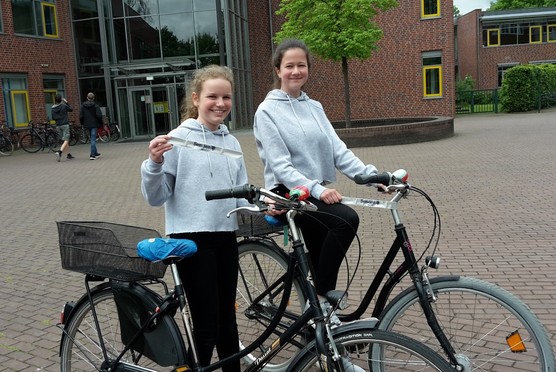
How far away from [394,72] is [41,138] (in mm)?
17138

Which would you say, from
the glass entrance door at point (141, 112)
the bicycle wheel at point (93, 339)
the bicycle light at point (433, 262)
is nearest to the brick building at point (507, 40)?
the glass entrance door at point (141, 112)

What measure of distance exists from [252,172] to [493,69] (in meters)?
38.2

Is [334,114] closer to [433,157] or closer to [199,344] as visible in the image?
[433,157]

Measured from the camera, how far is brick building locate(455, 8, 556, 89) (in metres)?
43.3

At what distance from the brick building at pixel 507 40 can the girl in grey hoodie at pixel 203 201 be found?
150ft

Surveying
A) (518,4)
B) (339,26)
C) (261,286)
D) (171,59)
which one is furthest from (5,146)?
(518,4)

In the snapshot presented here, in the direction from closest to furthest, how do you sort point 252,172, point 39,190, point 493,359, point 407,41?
point 493,359
point 39,190
point 252,172
point 407,41

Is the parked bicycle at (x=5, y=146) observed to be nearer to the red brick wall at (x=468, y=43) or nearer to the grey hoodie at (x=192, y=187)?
the grey hoodie at (x=192, y=187)

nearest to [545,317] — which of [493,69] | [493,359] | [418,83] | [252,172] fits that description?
[493,359]

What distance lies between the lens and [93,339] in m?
2.79

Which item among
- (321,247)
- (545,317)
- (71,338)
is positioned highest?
(321,247)

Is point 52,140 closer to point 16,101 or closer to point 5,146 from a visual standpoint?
point 5,146

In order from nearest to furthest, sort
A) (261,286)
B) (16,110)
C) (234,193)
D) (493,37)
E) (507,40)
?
1. (234,193)
2. (261,286)
3. (16,110)
4. (507,40)
5. (493,37)

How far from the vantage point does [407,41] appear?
27719 millimetres
